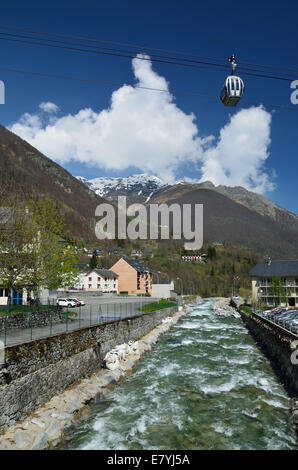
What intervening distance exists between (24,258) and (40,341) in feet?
34.6

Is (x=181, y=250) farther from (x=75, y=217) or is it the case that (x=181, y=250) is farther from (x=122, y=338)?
(x=122, y=338)

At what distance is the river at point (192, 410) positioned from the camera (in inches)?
426

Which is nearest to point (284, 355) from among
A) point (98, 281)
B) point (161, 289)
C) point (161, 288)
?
point (98, 281)

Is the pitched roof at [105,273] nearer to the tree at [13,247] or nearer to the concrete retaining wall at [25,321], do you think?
the tree at [13,247]

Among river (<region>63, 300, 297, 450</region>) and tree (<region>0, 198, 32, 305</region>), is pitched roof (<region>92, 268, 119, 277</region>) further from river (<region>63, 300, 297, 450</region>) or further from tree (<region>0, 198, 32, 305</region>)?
river (<region>63, 300, 297, 450</region>)

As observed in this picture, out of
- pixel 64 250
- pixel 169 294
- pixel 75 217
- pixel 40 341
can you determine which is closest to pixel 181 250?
pixel 75 217

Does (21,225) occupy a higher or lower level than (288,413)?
higher

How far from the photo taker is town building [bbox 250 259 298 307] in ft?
225

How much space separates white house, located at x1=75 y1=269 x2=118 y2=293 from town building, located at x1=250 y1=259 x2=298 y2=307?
3877cm

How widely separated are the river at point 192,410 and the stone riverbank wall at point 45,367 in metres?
2.04

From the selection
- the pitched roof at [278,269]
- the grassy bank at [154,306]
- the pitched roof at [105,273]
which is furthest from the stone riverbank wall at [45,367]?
the pitched roof at [278,269]

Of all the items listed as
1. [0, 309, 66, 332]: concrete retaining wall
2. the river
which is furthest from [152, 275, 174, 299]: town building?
[0, 309, 66, 332]: concrete retaining wall

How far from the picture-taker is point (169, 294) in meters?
83.3

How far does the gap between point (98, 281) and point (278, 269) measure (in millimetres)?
47919
